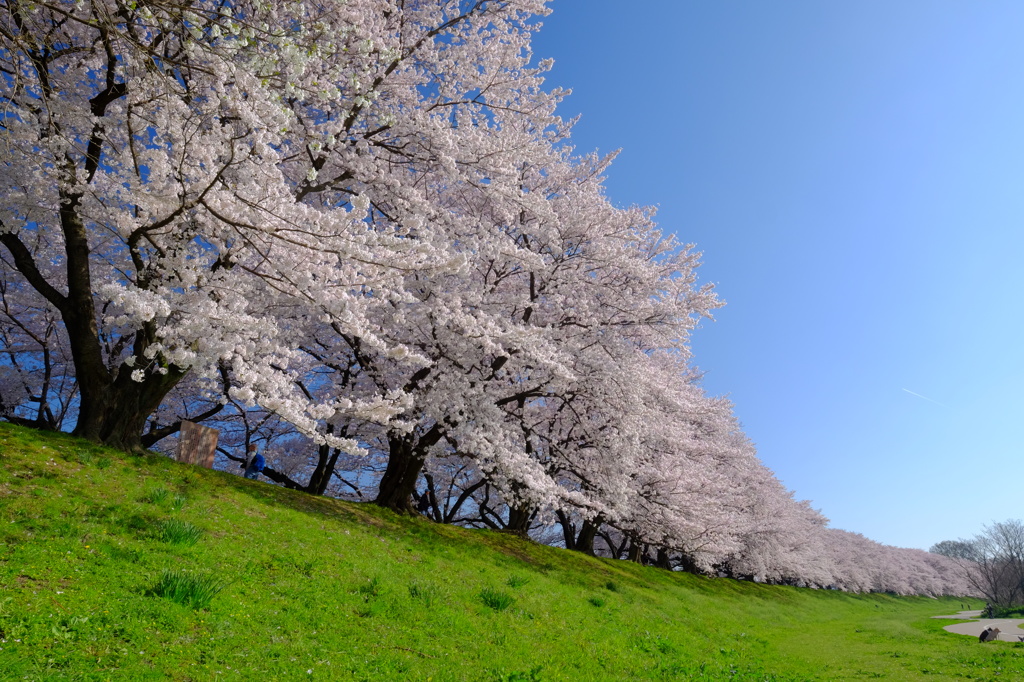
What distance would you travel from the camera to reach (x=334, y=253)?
8266mm

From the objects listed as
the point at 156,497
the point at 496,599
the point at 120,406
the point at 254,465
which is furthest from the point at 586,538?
the point at 156,497

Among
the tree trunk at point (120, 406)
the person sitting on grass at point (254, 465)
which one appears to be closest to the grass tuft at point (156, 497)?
the tree trunk at point (120, 406)

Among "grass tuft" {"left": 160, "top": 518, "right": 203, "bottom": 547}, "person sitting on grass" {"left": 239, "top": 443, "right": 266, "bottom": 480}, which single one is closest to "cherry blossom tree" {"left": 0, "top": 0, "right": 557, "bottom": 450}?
"grass tuft" {"left": 160, "top": 518, "right": 203, "bottom": 547}

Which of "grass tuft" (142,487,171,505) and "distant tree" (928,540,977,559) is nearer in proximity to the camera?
"grass tuft" (142,487,171,505)

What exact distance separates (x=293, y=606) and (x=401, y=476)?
10.5 m

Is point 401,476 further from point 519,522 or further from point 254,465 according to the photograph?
point 519,522

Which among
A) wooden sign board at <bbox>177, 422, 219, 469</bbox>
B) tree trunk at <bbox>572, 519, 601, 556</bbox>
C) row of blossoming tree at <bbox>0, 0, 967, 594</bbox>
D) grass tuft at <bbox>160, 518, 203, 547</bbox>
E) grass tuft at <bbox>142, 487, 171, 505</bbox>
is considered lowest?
tree trunk at <bbox>572, 519, 601, 556</bbox>

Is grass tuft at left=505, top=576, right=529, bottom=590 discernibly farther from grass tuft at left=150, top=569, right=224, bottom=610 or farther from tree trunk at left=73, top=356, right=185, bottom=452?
tree trunk at left=73, top=356, right=185, bottom=452

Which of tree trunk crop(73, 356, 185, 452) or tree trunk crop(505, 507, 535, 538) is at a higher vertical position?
tree trunk crop(73, 356, 185, 452)

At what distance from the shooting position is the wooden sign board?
14.4 meters

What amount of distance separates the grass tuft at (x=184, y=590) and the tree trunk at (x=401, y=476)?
10.3 m

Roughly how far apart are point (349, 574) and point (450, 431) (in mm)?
7014

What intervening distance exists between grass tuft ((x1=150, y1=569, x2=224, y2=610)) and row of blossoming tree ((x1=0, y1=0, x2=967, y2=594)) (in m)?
3.01

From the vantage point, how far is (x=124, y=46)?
33.4 ft
